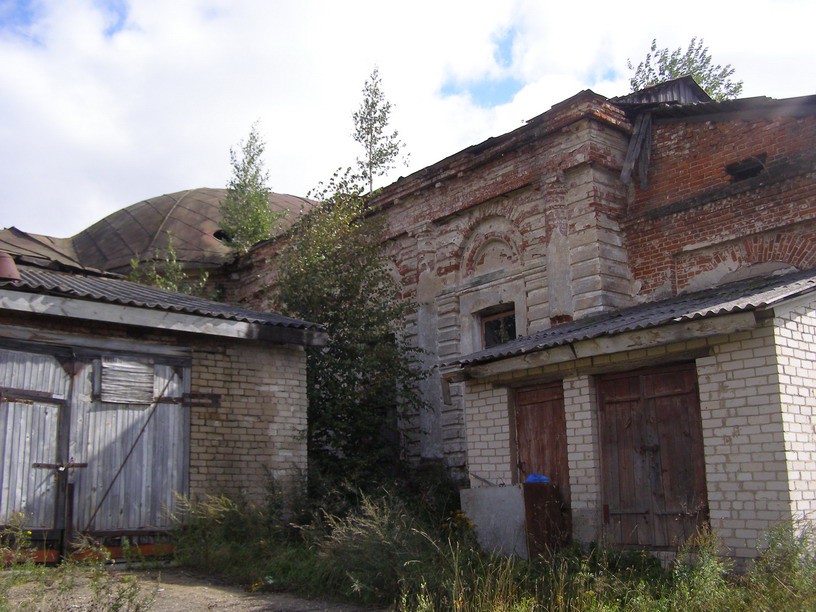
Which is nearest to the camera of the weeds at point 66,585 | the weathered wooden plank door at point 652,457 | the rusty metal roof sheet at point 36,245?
the weeds at point 66,585

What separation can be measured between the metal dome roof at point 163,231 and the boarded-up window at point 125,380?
38.2 feet

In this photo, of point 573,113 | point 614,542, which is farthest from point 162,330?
point 573,113

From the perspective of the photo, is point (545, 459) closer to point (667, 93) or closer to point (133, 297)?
point (133, 297)

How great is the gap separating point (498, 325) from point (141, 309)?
669 cm

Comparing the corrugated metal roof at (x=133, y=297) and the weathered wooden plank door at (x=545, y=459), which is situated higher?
the corrugated metal roof at (x=133, y=297)

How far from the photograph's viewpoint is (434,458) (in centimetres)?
1448

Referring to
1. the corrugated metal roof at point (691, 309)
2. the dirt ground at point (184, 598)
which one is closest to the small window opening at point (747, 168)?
the corrugated metal roof at point (691, 309)

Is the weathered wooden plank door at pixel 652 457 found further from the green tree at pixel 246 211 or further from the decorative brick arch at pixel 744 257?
→ the green tree at pixel 246 211

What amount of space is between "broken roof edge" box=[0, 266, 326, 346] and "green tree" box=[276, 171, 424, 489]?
2096 millimetres

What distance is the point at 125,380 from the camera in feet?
31.9

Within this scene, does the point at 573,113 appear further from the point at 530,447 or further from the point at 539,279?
the point at 530,447

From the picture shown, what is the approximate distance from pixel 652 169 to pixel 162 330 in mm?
7784

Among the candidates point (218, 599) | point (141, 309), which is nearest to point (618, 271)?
point (141, 309)

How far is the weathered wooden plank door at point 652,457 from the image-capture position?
8.07m
